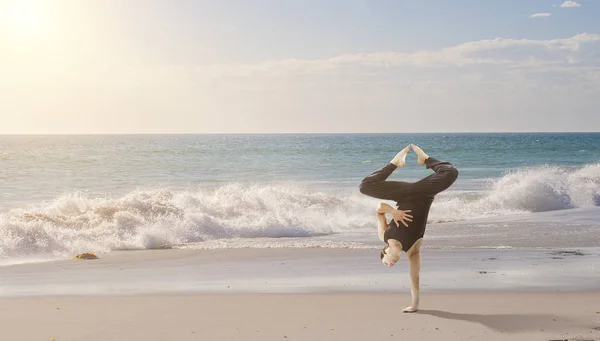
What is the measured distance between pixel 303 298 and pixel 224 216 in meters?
12.5

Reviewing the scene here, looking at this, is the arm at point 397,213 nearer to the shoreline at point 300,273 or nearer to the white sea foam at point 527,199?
the shoreline at point 300,273

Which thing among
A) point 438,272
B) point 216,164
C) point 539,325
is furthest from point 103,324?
point 216,164

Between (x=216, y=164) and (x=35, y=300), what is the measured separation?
43.4 metres

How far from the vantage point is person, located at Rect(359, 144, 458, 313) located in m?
6.05

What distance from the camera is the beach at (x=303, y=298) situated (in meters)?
7.86

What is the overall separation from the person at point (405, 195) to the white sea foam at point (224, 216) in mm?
9230

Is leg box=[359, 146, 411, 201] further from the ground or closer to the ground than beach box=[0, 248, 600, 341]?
further from the ground

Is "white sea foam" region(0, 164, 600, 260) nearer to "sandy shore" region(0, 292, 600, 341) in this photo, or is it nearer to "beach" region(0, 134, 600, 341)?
"beach" region(0, 134, 600, 341)

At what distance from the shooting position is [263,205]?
23.4 m

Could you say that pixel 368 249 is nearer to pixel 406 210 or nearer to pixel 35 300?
pixel 35 300

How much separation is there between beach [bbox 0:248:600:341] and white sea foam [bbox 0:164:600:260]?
2555 millimetres

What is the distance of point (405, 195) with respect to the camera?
643cm

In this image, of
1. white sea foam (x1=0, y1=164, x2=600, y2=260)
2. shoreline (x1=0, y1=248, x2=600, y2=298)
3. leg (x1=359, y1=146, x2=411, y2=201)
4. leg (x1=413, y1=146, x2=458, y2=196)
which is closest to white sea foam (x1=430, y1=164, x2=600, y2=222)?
white sea foam (x1=0, y1=164, x2=600, y2=260)

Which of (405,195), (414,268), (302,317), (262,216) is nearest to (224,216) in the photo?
(262,216)
